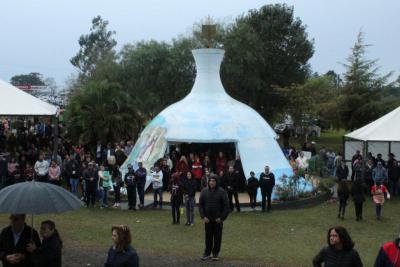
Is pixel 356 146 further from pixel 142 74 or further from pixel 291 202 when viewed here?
pixel 142 74

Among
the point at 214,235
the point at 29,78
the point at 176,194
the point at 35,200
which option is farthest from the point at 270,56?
the point at 29,78

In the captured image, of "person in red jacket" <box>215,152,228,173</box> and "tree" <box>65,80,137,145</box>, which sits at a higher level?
"tree" <box>65,80,137,145</box>

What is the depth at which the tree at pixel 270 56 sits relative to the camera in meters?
37.0

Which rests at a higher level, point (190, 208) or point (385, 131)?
point (385, 131)

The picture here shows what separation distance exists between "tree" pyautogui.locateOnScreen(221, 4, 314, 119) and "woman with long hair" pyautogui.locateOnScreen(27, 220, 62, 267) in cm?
3086

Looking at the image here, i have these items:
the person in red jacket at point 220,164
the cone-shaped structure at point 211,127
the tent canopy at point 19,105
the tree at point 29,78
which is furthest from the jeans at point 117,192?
the tree at point 29,78

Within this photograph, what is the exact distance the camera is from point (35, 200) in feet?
21.2

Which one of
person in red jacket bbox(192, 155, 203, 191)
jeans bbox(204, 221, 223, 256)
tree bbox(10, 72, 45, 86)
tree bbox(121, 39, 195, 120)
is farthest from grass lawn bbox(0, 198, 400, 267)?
tree bbox(10, 72, 45, 86)

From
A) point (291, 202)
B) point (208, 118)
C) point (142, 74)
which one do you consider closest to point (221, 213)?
point (291, 202)

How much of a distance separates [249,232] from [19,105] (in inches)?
323

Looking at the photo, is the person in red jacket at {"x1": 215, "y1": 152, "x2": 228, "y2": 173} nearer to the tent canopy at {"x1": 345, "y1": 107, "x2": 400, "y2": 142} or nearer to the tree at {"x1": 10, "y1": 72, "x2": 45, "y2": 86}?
the tent canopy at {"x1": 345, "y1": 107, "x2": 400, "y2": 142}

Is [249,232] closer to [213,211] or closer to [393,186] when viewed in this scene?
[213,211]

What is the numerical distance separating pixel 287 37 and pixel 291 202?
2642 cm

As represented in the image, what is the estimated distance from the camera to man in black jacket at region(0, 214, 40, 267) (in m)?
6.32
